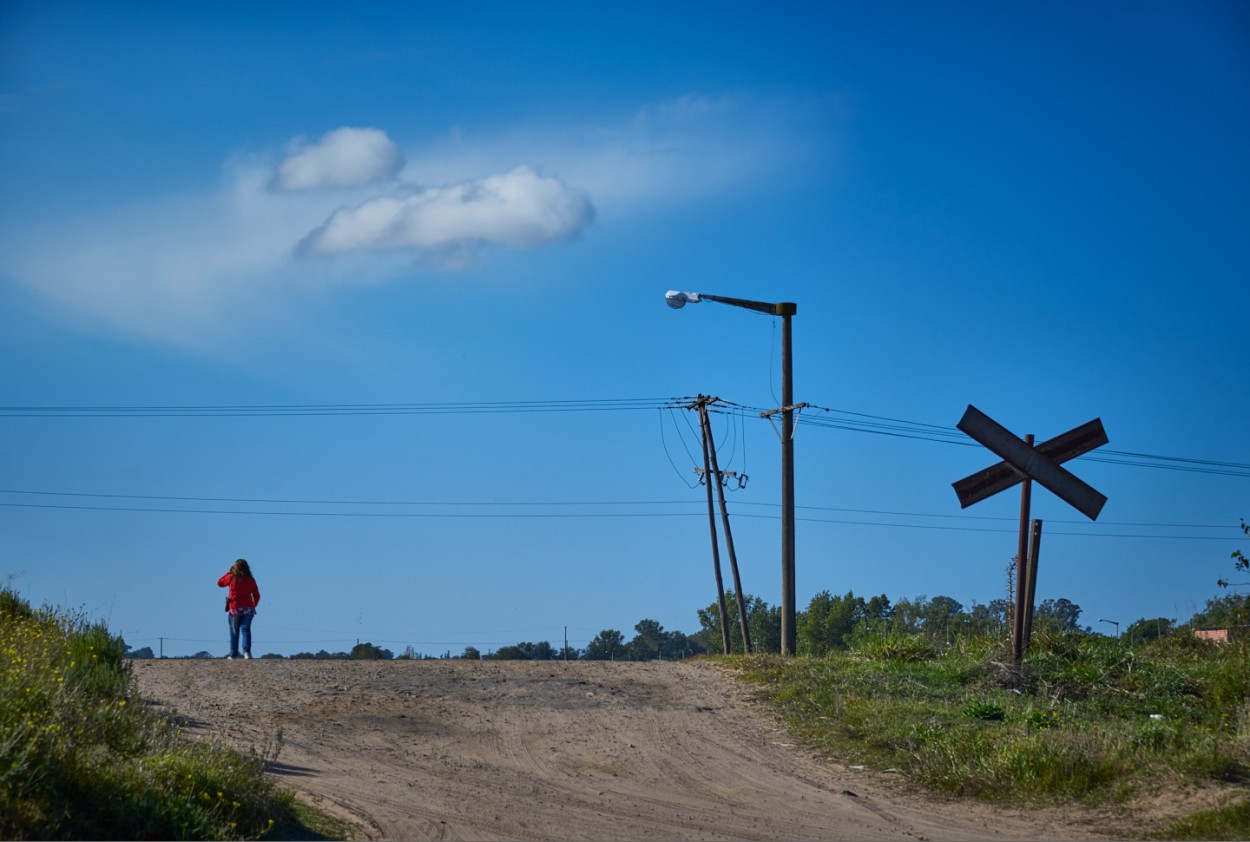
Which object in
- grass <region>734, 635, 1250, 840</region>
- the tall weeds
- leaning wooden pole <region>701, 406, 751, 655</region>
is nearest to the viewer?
grass <region>734, 635, 1250, 840</region>

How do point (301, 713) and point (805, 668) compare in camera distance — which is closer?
point (301, 713)

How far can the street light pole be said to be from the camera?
2141 centimetres

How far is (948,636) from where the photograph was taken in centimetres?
1831

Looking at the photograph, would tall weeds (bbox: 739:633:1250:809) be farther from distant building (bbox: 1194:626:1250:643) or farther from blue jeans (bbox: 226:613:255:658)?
blue jeans (bbox: 226:613:255:658)

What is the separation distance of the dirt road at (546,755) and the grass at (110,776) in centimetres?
100

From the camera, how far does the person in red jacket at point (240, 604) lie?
18.4m

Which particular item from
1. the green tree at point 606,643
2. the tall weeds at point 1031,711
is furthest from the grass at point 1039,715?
the green tree at point 606,643

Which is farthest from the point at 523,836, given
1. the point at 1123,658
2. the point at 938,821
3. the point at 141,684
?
the point at 1123,658

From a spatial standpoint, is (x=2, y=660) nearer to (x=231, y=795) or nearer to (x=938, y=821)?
(x=231, y=795)

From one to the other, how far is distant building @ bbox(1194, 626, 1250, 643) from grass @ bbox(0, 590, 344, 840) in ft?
44.1

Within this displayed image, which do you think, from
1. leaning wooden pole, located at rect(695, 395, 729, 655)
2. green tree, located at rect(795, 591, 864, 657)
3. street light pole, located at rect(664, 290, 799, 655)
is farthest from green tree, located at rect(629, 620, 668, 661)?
street light pole, located at rect(664, 290, 799, 655)

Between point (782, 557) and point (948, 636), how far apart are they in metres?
3.99

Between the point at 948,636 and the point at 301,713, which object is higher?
the point at 948,636

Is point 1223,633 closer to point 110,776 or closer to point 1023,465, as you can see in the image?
point 1023,465
